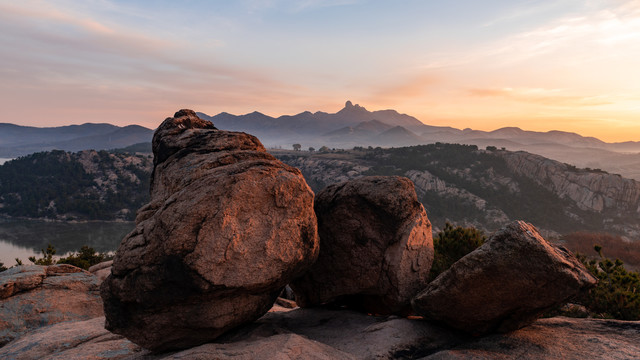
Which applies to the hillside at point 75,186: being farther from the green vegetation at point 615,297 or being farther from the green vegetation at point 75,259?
the green vegetation at point 615,297

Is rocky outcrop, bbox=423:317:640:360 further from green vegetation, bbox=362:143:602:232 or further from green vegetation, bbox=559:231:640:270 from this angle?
green vegetation, bbox=362:143:602:232

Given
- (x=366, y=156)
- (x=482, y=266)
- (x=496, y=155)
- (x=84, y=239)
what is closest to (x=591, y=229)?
(x=496, y=155)

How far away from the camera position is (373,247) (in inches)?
546

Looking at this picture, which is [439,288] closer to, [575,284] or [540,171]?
[575,284]

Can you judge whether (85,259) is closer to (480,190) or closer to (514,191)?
(480,190)

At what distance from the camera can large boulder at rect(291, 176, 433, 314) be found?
1341 cm

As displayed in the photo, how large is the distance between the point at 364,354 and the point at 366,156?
581 feet

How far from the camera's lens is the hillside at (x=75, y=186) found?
137m

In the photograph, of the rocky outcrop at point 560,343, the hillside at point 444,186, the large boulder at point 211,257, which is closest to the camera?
the rocky outcrop at point 560,343

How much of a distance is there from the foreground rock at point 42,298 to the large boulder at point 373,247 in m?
14.0

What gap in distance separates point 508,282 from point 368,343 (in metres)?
4.35

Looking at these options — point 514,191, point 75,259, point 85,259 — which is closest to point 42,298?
point 75,259

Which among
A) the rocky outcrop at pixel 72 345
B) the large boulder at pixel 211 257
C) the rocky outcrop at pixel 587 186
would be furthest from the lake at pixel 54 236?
the rocky outcrop at pixel 587 186

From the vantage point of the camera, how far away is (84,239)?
109125mm
